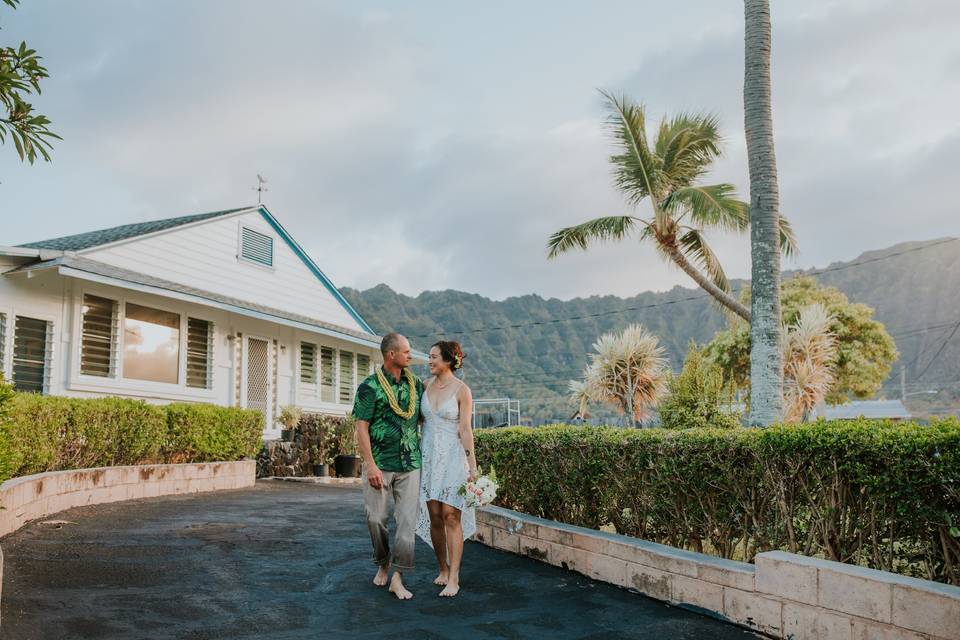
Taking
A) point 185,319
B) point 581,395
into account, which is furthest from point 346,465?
point 581,395

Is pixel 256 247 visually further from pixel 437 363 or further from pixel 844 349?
pixel 844 349

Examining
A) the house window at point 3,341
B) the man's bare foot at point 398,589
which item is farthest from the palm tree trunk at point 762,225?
the house window at point 3,341

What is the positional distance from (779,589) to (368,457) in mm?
2975

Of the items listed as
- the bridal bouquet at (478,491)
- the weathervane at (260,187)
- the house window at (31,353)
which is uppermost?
the weathervane at (260,187)

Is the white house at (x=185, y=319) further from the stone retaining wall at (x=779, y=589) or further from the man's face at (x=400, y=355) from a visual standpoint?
the stone retaining wall at (x=779, y=589)

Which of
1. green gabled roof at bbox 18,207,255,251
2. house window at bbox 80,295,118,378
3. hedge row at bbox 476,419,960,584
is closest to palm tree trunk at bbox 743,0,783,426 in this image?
hedge row at bbox 476,419,960,584

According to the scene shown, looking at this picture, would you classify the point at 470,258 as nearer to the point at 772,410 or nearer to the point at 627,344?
the point at 627,344

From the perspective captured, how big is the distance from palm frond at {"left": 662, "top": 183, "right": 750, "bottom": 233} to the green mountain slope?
4898cm

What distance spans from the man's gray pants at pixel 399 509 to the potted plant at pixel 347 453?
12577 millimetres

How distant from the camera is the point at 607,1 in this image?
52.8ft

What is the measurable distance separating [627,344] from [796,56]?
25.0ft

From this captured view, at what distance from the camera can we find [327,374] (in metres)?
21.5

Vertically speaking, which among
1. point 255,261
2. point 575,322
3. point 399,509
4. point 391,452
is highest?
point 575,322

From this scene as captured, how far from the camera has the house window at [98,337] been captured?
14273 mm
